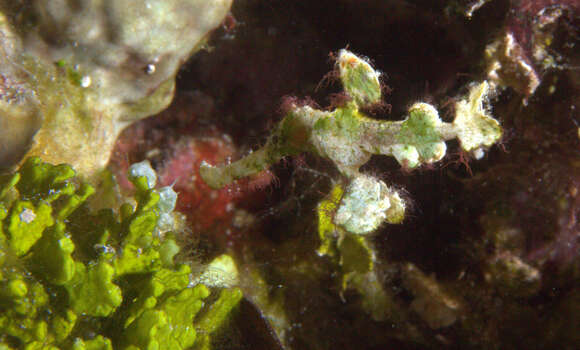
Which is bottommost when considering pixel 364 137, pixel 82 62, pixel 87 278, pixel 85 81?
pixel 87 278

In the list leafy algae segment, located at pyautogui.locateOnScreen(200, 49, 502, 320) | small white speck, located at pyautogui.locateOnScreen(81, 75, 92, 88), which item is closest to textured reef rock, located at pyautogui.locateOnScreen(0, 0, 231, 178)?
small white speck, located at pyautogui.locateOnScreen(81, 75, 92, 88)

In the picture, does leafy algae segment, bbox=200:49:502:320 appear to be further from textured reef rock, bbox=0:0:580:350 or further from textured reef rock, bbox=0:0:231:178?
textured reef rock, bbox=0:0:231:178

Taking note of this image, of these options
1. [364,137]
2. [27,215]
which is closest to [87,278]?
[27,215]

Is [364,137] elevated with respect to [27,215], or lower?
elevated

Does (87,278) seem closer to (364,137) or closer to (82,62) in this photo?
(82,62)

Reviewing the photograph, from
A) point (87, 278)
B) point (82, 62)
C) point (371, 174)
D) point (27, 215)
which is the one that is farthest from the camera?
point (82, 62)

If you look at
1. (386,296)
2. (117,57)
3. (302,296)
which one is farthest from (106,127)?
(386,296)

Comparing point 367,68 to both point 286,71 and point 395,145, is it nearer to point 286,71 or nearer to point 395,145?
point 395,145
